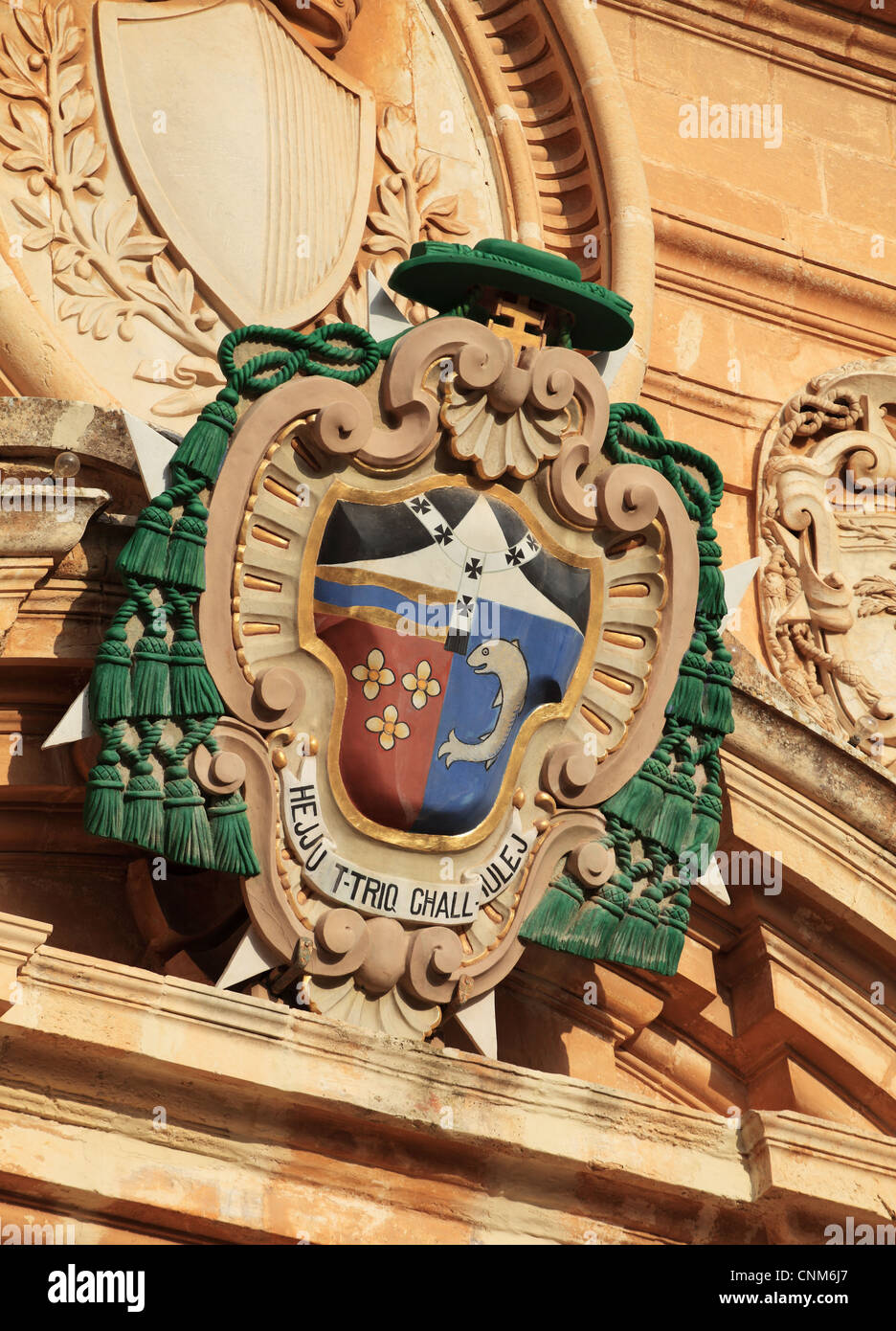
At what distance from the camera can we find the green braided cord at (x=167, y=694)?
505cm

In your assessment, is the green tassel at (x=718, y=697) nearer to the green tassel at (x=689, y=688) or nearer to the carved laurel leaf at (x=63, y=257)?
the green tassel at (x=689, y=688)

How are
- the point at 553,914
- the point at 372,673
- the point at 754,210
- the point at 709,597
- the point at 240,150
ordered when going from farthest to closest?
the point at 754,210
the point at 240,150
the point at 709,597
the point at 553,914
the point at 372,673

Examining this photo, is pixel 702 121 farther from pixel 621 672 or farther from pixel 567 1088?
pixel 567 1088

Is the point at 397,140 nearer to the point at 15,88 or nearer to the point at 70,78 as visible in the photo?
the point at 70,78

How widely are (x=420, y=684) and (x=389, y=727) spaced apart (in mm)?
120

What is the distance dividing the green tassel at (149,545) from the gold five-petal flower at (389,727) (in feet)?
1.89

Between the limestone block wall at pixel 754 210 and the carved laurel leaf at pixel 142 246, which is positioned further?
the limestone block wall at pixel 754 210

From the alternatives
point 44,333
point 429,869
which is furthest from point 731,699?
point 44,333

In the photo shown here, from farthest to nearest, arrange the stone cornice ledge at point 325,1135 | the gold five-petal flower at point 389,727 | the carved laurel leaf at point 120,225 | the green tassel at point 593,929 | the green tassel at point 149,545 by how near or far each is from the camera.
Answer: the carved laurel leaf at point 120,225 → the green tassel at point 593,929 → the gold five-petal flower at point 389,727 → the green tassel at point 149,545 → the stone cornice ledge at point 325,1135

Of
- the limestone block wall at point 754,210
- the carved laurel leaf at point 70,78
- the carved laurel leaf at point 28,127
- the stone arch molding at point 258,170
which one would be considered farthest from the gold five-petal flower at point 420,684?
the carved laurel leaf at point 70,78

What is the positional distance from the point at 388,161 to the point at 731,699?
1.86 m

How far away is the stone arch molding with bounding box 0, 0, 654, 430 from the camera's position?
590 centimetres

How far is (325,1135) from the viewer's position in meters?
5.00

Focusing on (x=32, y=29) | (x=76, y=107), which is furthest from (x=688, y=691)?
(x=32, y=29)
